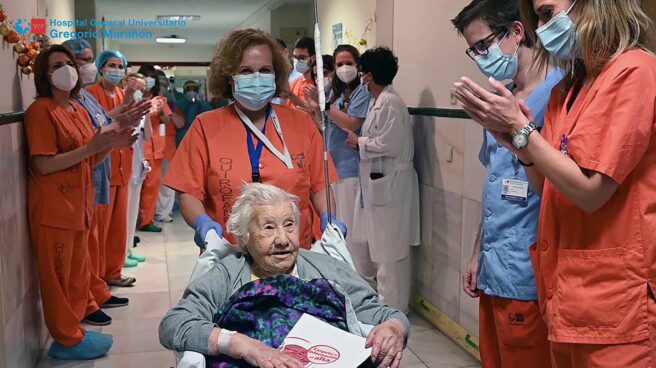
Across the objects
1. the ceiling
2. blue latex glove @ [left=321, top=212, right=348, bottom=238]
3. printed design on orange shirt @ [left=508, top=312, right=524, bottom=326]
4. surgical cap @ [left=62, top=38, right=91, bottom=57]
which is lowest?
printed design on orange shirt @ [left=508, top=312, right=524, bottom=326]

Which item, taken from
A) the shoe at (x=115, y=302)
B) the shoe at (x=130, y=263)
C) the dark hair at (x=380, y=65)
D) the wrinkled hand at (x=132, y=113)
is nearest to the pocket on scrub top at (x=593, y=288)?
the wrinkled hand at (x=132, y=113)

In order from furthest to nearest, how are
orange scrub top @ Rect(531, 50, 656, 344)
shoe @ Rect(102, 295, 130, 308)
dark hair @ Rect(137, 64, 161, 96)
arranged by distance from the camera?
dark hair @ Rect(137, 64, 161, 96) < shoe @ Rect(102, 295, 130, 308) < orange scrub top @ Rect(531, 50, 656, 344)

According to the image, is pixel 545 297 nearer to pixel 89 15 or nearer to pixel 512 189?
pixel 512 189

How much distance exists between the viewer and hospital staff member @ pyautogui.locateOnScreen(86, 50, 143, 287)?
4.45 meters

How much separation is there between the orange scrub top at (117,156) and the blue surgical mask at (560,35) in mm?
3452

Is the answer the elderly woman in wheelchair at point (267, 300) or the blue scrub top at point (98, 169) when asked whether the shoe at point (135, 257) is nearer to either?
the blue scrub top at point (98, 169)

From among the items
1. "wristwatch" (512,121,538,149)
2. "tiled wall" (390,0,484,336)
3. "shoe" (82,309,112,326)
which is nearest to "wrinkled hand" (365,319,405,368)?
"wristwatch" (512,121,538,149)

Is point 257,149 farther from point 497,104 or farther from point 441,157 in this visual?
point 441,157

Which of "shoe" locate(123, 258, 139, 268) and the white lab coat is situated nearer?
the white lab coat

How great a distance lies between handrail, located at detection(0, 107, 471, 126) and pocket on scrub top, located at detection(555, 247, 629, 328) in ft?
6.44

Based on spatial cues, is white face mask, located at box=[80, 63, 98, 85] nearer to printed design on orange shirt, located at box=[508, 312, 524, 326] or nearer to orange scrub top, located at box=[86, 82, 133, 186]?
orange scrub top, located at box=[86, 82, 133, 186]

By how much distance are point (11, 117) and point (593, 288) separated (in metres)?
2.61

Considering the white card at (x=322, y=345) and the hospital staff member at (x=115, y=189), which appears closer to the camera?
the white card at (x=322, y=345)

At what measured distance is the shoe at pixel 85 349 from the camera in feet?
11.0
